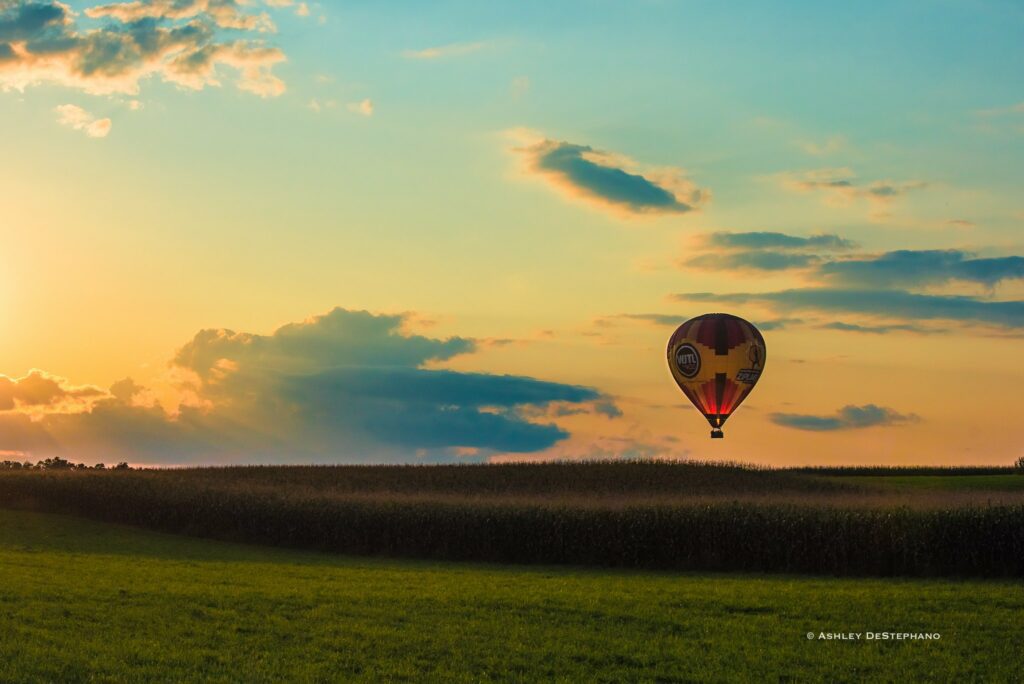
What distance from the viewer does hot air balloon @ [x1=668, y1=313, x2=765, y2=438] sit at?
40.3 m

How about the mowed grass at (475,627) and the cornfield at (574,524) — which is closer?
the mowed grass at (475,627)

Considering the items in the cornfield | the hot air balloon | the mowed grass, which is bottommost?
the mowed grass

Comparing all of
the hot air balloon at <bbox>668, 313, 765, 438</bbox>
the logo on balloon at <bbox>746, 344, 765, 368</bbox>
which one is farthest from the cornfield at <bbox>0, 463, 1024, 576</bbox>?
the logo on balloon at <bbox>746, 344, 765, 368</bbox>

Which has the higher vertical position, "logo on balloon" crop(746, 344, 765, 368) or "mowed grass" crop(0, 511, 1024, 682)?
Answer: "logo on balloon" crop(746, 344, 765, 368)

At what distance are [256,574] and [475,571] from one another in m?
6.56

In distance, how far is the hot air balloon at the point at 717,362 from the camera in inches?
1587

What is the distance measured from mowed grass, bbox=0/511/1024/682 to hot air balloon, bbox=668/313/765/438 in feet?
45.0

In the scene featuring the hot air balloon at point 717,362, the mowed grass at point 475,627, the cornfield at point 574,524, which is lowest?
the mowed grass at point 475,627

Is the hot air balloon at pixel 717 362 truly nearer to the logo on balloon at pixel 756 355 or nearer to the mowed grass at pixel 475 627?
the logo on balloon at pixel 756 355

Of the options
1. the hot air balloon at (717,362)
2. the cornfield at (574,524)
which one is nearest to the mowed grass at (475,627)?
the cornfield at (574,524)

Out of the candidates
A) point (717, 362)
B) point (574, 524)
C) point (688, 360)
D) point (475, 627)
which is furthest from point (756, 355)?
point (475, 627)

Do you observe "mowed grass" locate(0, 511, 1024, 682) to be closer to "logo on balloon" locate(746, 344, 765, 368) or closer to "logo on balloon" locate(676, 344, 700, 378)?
"logo on balloon" locate(746, 344, 765, 368)

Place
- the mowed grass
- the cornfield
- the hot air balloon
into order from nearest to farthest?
the mowed grass → the cornfield → the hot air balloon

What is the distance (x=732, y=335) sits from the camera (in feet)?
132
